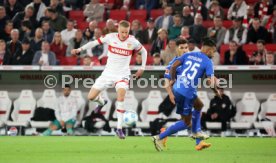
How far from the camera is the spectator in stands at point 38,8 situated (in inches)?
944

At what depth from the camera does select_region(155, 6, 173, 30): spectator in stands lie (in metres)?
21.7

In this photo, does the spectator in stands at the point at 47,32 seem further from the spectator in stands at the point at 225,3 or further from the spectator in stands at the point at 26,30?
the spectator in stands at the point at 225,3

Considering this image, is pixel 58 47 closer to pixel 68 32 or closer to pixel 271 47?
pixel 68 32

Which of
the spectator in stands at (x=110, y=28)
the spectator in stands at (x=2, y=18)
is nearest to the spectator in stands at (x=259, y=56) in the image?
the spectator in stands at (x=110, y=28)

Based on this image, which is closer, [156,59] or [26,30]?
[156,59]

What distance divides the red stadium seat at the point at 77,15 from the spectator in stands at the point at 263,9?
19.8 ft

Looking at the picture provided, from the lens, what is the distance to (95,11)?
922 inches

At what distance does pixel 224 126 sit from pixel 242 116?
0.80 meters

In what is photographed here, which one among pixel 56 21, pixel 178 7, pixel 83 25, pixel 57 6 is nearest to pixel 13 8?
pixel 57 6

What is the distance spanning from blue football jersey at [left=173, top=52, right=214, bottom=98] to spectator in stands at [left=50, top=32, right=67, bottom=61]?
9.58 meters

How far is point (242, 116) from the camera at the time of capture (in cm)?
1995

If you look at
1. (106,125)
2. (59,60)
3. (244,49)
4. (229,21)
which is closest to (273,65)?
(244,49)

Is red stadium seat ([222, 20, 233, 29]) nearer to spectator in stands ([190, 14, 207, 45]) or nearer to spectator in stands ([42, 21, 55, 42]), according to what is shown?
spectator in stands ([190, 14, 207, 45])

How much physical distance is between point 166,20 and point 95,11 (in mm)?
2813
